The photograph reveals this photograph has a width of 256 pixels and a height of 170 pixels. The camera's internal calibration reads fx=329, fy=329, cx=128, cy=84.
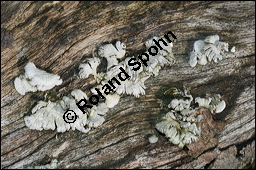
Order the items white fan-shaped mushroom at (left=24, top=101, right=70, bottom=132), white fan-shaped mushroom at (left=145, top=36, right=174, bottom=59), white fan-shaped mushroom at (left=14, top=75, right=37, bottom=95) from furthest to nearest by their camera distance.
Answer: white fan-shaped mushroom at (left=145, top=36, right=174, bottom=59)
white fan-shaped mushroom at (left=14, top=75, right=37, bottom=95)
white fan-shaped mushroom at (left=24, top=101, right=70, bottom=132)

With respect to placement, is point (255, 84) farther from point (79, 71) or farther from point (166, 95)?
point (79, 71)

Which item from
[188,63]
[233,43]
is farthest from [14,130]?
[233,43]

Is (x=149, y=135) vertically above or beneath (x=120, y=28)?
beneath

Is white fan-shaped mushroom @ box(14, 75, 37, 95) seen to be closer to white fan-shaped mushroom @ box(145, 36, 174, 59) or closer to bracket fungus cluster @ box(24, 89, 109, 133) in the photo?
bracket fungus cluster @ box(24, 89, 109, 133)

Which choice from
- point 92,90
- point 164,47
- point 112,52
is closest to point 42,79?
point 92,90

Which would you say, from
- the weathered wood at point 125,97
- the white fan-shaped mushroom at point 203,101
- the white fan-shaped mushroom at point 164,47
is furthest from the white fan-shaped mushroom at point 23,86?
the white fan-shaped mushroom at point 203,101

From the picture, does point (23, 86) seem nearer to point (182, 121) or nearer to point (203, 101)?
point (182, 121)

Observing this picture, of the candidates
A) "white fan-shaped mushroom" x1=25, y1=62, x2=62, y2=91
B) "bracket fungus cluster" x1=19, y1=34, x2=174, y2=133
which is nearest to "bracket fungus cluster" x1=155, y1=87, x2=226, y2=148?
"bracket fungus cluster" x1=19, y1=34, x2=174, y2=133

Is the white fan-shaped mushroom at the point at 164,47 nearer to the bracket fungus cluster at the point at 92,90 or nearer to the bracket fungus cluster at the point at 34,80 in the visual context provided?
the bracket fungus cluster at the point at 92,90
